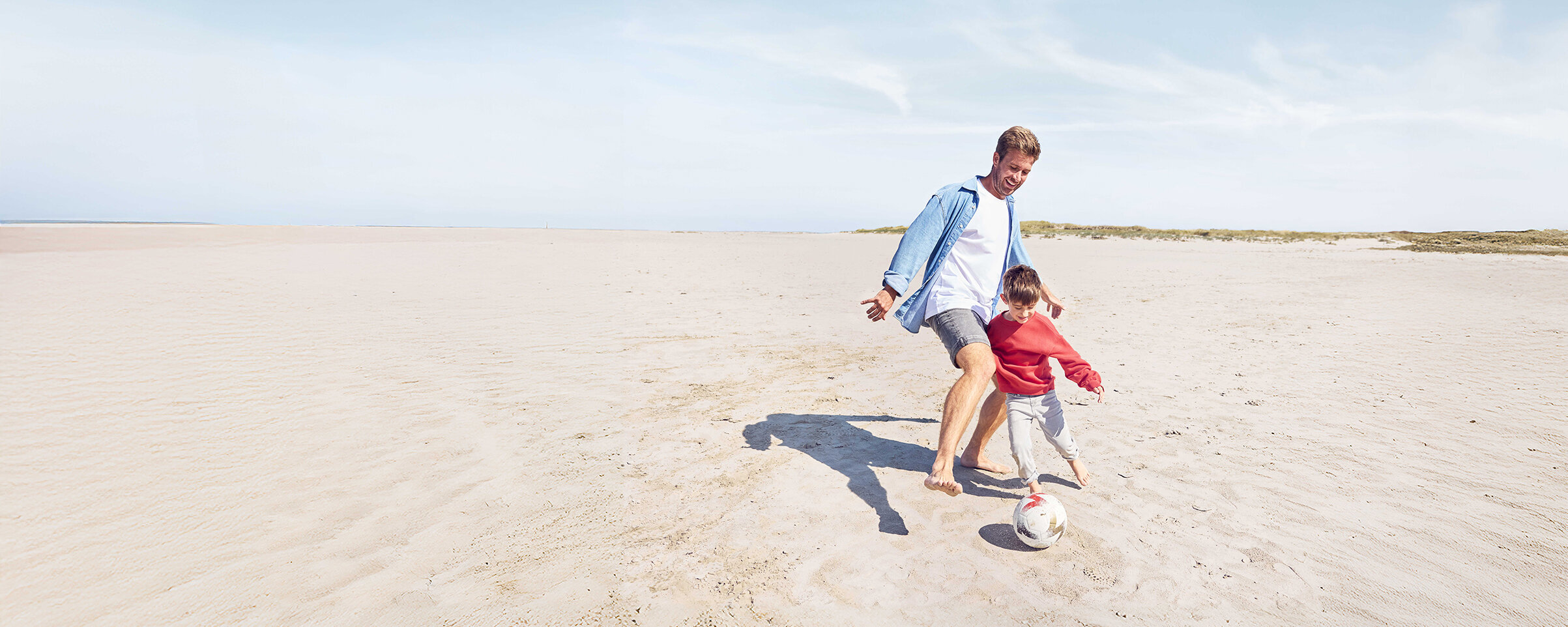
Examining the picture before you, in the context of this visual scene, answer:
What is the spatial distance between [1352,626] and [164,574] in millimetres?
5317

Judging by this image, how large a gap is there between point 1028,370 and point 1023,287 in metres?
0.47

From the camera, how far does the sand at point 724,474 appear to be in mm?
3166

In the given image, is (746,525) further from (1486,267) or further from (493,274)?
(1486,267)

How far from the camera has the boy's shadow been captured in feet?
13.7

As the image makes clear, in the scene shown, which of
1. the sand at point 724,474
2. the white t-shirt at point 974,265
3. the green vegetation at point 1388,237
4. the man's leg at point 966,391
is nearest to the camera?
the sand at point 724,474

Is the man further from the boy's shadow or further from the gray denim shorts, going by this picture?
the boy's shadow

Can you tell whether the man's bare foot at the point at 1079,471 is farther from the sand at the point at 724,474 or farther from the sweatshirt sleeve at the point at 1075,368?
the sweatshirt sleeve at the point at 1075,368

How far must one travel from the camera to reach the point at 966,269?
13.6 ft

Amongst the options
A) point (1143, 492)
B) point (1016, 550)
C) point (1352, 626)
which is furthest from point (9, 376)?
point (1352, 626)

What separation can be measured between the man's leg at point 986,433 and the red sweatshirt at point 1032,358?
307 millimetres

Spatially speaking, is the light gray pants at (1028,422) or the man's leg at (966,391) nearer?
the man's leg at (966,391)

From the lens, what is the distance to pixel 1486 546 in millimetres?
3586

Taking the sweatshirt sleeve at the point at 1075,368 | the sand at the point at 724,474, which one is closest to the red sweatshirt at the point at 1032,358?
the sweatshirt sleeve at the point at 1075,368

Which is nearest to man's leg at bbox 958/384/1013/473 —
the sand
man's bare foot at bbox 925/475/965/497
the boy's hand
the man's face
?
the sand
